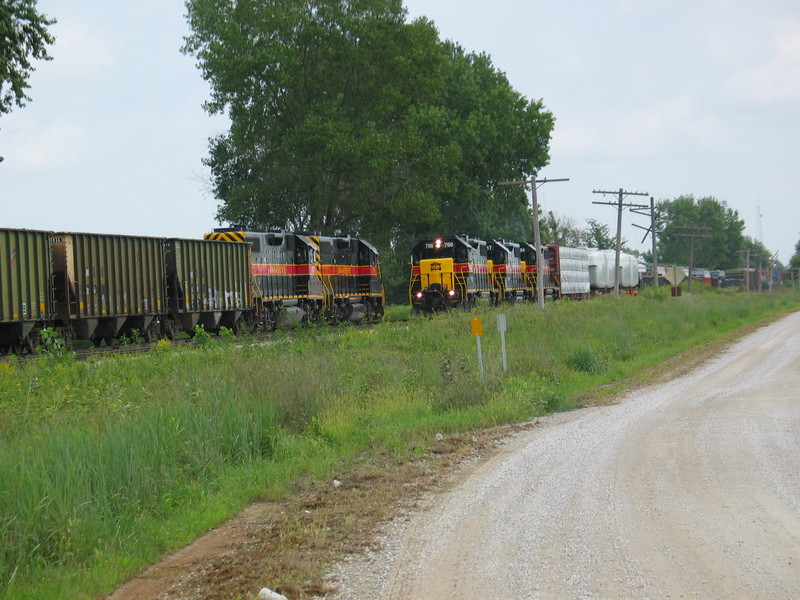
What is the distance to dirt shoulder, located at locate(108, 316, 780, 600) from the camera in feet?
20.3

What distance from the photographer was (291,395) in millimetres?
13328

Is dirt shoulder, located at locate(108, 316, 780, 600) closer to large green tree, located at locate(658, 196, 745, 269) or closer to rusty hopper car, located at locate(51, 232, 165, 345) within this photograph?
rusty hopper car, located at locate(51, 232, 165, 345)

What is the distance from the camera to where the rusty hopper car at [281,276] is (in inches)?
1225

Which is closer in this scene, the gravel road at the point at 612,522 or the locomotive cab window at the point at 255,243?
the gravel road at the point at 612,522

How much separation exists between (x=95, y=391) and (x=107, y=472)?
5.20 meters

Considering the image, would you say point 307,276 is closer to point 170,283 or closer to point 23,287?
point 170,283

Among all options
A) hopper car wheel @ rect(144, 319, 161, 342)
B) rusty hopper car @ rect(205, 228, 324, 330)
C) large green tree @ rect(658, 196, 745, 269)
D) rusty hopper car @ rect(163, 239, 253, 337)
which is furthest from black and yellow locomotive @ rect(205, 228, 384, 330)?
large green tree @ rect(658, 196, 745, 269)

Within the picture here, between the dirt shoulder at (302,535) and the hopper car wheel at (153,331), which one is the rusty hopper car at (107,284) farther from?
the dirt shoulder at (302,535)

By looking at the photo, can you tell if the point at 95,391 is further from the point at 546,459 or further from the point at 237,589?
the point at 237,589

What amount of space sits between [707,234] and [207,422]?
480ft

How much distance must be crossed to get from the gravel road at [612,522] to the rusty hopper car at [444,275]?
90.6 ft

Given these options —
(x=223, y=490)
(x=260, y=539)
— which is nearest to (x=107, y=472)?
(x=223, y=490)

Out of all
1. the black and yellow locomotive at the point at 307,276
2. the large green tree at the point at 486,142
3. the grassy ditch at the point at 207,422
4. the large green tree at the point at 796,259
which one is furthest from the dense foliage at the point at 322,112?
the large green tree at the point at 796,259

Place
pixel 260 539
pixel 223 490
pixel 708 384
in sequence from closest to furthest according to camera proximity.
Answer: pixel 260 539, pixel 223 490, pixel 708 384
